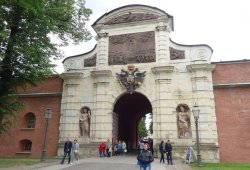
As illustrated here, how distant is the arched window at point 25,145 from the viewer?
22047 millimetres

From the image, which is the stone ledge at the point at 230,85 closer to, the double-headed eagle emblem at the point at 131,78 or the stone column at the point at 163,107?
the stone column at the point at 163,107

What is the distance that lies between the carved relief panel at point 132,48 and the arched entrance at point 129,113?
395 centimetres

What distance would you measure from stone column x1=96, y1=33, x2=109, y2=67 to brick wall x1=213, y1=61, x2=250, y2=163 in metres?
9.27

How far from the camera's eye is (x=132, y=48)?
2152cm

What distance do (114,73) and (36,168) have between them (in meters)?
10.5

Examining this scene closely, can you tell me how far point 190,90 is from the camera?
1945 centimetres

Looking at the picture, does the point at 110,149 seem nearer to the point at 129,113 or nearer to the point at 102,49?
the point at 102,49

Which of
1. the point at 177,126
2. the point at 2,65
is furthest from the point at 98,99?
the point at 2,65

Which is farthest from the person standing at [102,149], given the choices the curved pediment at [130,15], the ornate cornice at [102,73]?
the curved pediment at [130,15]

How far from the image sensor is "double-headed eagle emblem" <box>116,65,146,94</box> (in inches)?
808

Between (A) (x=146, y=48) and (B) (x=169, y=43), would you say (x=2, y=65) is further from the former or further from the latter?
(B) (x=169, y=43)

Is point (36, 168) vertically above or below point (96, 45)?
below

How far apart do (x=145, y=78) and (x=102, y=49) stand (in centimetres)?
Answer: 483

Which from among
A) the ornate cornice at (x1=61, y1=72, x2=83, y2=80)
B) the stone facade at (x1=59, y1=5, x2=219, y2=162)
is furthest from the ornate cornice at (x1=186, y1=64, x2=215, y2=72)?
the ornate cornice at (x1=61, y1=72, x2=83, y2=80)
